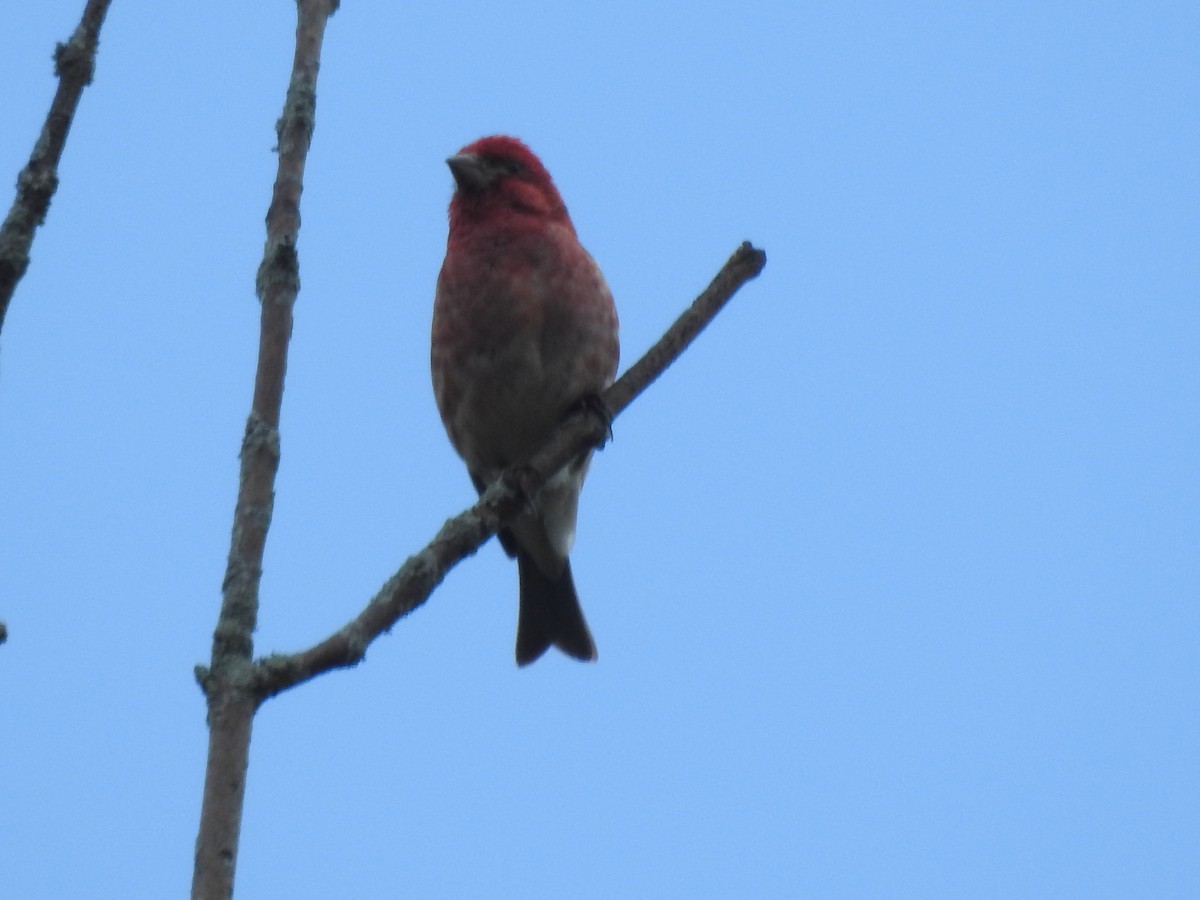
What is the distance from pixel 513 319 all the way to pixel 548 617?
5.29ft

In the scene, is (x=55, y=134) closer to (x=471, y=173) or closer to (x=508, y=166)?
(x=471, y=173)

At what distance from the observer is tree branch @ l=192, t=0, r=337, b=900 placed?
231 centimetres

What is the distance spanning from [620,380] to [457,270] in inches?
74.5

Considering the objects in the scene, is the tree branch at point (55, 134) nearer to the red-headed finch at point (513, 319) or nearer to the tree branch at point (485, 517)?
the tree branch at point (485, 517)

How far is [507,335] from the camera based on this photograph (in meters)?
5.92

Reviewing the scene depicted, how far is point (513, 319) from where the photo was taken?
19.4ft

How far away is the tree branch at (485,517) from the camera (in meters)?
2.78

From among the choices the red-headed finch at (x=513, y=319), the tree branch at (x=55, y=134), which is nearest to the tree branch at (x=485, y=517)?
the red-headed finch at (x=513, y=319)

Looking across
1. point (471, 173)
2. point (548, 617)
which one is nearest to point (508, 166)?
point (471, 173)

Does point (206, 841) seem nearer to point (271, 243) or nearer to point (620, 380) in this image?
point (271, 243)

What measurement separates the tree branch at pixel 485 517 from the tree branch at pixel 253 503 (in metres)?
0.09

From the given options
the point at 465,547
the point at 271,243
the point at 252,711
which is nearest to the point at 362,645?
the point at 252,711

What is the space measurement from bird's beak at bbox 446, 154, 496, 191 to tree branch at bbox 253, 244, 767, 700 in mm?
1411

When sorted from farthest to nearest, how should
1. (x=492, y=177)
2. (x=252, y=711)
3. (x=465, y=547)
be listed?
(x=492, y=177) < (x=465, y=547) < (x=252, y=711)
